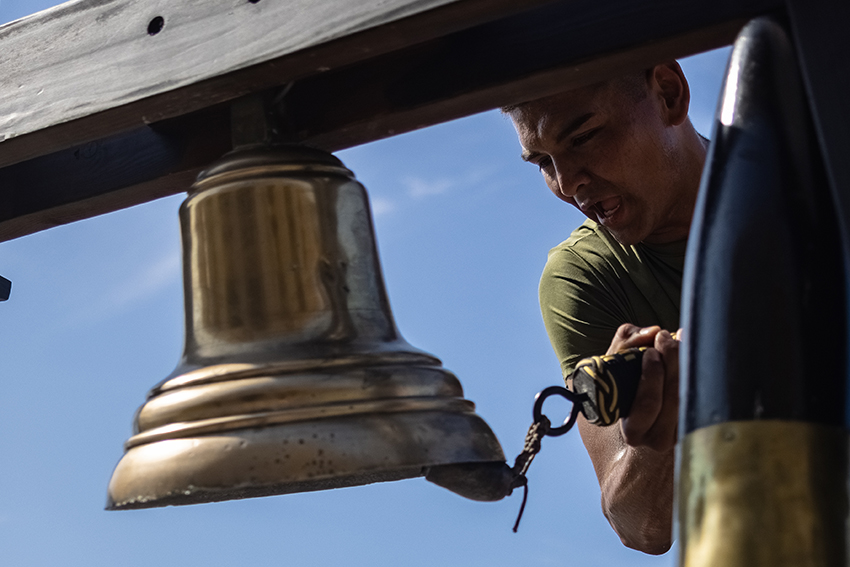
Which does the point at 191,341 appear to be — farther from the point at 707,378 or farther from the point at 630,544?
the point at 630,544

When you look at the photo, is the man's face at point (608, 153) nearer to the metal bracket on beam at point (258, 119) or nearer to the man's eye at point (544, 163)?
the man's eye at point (544, 163)

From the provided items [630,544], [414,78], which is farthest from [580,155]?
Result: [630,544]

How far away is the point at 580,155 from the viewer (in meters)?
1.36

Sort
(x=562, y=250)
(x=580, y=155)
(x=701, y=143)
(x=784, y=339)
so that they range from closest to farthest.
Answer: (x=784, y=339) < (x=580, y=155) < (x=701, y=143) < (x=562, y=250)

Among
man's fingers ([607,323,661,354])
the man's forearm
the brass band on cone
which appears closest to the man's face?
the man's forearm

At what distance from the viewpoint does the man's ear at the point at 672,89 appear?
1.45 metres

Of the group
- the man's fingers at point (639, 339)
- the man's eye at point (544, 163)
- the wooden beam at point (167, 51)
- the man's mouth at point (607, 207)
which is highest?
the man's eye at point (544, 163)

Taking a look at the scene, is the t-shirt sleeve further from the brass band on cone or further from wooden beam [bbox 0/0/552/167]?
the brass band on cone

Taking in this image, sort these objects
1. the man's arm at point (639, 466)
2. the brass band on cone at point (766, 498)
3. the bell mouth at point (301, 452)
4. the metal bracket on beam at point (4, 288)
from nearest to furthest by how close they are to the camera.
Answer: the brass band on cone at point (766, 498) → the bell mouth at point (301, 452) → the man's arm at point (639, 466) → the metal bracket on beam at point (4, 288)

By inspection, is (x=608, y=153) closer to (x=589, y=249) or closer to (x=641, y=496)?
(x=589, y=249)

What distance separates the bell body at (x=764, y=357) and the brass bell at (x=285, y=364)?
19 cm

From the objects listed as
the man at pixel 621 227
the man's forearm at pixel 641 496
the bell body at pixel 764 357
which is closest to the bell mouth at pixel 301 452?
the bell body at pixel 764 357

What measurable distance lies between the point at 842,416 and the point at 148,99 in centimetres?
57

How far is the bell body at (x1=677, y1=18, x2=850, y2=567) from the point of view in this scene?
0.45 meters
